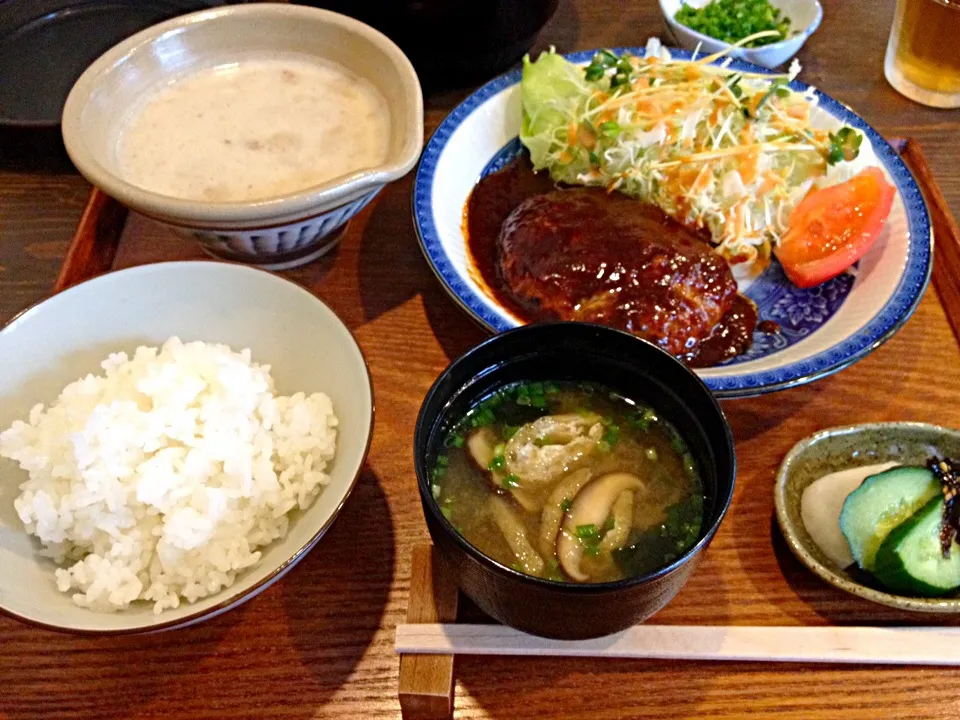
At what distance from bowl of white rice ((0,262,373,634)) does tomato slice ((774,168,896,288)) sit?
1402 millimetres

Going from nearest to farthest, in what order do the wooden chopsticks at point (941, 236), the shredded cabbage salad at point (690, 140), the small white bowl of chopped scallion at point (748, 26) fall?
the wooden chopsticks at point (941, 236) → the shredded cabbage salad at point (690, 140) → the small white bowl of chopped scallion at point (748, 26)

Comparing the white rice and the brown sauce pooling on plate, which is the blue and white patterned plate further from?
the white rice

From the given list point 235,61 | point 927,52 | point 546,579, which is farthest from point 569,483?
point 927,52

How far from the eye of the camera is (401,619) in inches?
57.6

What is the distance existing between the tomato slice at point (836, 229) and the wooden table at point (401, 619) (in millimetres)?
277

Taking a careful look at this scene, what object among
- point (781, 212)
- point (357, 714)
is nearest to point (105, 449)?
point (357, 714)

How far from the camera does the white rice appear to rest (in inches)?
52.2

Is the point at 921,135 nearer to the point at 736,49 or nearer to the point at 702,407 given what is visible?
the point at 736,49

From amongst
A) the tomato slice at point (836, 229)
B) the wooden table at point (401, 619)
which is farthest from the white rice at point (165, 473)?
the tomato slice at point (836, 229)

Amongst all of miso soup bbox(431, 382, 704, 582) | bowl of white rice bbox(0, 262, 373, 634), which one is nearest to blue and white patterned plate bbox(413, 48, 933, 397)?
miso soup bbox(431, 382, 704, 582)

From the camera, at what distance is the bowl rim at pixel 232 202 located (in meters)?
1.62

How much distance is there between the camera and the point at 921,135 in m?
2.53

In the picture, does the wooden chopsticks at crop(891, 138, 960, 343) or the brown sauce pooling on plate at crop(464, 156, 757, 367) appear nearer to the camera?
the brown sauce pooling on plate at crop(464, 156, 757, 367)

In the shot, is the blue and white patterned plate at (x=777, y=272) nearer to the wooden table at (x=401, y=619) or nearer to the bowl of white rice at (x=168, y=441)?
the wooden table at (x=401, y=619)
